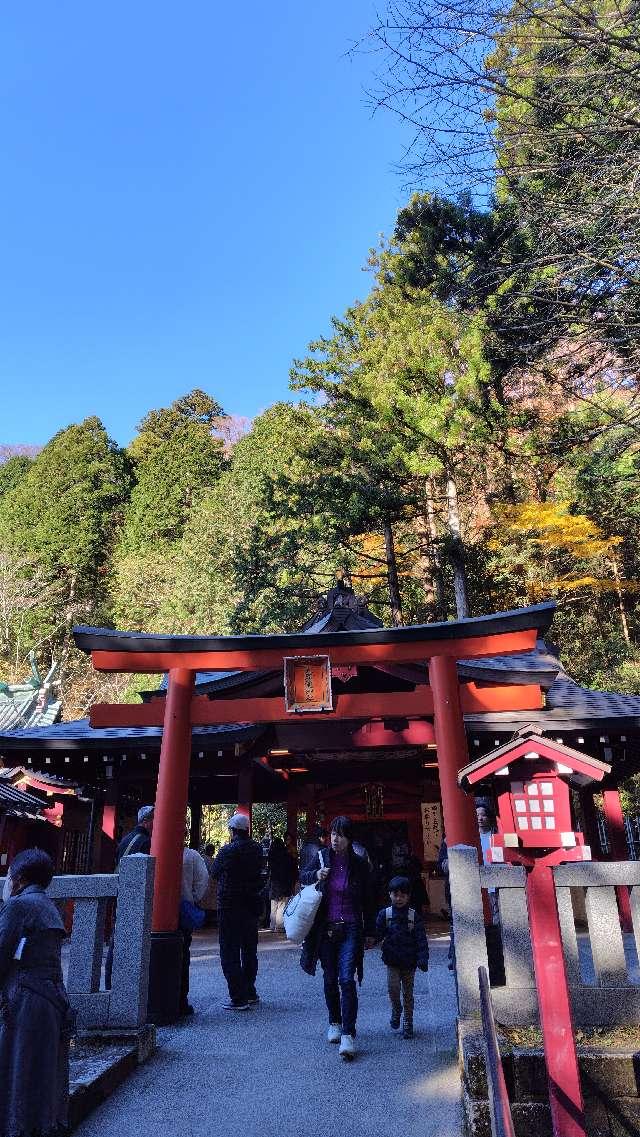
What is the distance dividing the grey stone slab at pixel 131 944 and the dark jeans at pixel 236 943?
128 cm

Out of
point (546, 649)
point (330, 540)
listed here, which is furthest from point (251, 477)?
point (546, 649)

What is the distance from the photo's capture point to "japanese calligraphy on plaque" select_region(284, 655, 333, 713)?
29.0 ft

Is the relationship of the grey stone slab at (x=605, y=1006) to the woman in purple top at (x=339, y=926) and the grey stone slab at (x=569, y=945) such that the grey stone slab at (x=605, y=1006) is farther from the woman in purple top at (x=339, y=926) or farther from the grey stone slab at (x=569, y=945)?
the woman in purple top at (x=339, y=926)

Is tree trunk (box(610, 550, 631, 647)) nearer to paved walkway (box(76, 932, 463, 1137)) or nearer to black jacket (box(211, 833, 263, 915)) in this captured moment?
paved walkway (box(76, 932, 463, 1137))

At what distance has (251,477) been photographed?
101 feet

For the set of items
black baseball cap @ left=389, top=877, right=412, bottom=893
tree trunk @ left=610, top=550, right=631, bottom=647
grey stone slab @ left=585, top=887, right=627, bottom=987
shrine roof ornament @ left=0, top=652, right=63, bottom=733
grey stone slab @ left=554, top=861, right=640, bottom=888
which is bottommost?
grey stone slab @ left=585, top=887, right=627, bottom=987

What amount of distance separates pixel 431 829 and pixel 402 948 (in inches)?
388

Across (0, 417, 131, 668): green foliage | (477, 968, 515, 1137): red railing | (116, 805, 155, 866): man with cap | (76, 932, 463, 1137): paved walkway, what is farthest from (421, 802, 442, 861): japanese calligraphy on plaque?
(0, 417, 131, 668): green foliage

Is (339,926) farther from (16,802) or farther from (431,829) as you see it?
(431,829)

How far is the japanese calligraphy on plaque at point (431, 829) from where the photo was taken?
14.6 metres

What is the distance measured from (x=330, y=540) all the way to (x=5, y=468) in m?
31.9

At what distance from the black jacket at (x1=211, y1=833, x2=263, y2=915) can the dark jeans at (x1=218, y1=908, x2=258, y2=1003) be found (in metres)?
0.06

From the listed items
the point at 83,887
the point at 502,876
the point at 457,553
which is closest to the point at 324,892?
the point at 502,876

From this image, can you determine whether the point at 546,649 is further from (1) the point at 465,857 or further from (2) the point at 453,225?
(2) the point at 453,225
